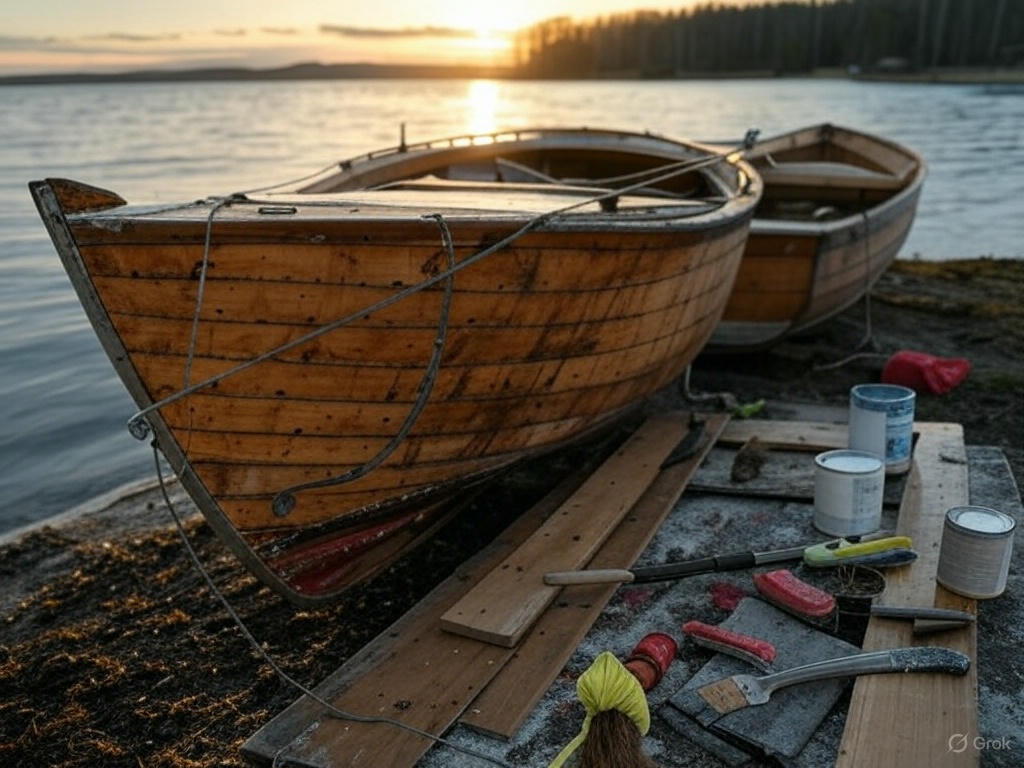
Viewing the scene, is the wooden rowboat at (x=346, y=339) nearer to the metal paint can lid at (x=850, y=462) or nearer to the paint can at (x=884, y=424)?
the metal paint can lid at (x=850, y=462)

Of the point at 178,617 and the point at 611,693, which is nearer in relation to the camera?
the point at 611,693

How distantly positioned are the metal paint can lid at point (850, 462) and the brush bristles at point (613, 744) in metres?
1.94

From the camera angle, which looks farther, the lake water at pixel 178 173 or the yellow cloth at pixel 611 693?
the lake water at pixel 178 173

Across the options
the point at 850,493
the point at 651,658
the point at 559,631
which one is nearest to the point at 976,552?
the point at 850,493

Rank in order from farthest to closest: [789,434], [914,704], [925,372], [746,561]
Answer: [925,372]
[789,434]
[746,561]
[914,704]

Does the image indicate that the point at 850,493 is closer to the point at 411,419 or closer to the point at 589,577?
the point at 589,577

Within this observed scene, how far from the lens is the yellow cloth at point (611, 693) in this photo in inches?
100

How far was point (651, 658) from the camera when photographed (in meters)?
3.13

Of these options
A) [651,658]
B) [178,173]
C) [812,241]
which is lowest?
[178,173]

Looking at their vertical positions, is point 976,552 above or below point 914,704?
above

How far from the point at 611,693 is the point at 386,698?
2.99 feet

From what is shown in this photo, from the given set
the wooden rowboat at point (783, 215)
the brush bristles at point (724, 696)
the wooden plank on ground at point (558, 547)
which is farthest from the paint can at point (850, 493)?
the wooden rowboat at point (783, 215)

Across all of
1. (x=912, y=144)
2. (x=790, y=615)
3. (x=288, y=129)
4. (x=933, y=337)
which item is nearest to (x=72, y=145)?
(x=288, y=129)

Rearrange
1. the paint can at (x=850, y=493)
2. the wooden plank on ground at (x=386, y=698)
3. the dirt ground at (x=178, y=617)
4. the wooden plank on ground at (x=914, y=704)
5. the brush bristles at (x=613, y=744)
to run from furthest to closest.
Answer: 1. the paint can at (x=850, y=493)
2. the dirt ground at (x=178, y=617)
3. the wooden plank on ground at (x=386, y=698)
4. the wooden plank on ground at (x=914, y=704)
5. the brush bristles at (x=613, y=744)
